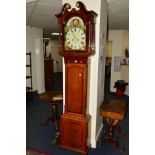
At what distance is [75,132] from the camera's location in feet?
9.57

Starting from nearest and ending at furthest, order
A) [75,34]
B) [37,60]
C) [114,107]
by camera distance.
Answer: [75,34], [114,107], [37,60]

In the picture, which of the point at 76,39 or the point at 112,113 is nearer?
the point at 76,39

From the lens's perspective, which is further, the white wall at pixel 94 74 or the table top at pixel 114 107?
the table top at pixel 114 107

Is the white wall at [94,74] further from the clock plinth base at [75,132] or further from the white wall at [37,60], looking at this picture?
the white wall at [37,60]

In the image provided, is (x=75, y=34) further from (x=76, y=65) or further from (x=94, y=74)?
(x=94, y=74)

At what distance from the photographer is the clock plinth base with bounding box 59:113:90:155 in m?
2.85

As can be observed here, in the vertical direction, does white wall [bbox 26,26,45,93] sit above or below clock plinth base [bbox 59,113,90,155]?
above

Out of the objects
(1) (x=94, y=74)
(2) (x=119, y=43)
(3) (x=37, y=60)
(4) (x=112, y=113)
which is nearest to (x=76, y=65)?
(1) (x=94, y=74)

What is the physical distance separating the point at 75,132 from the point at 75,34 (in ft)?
4.83

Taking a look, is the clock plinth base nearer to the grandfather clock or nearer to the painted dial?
the grandfather clock

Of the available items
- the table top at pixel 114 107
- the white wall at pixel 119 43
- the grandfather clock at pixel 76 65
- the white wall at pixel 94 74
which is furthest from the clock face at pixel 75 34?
the white wall at pixel 119 43

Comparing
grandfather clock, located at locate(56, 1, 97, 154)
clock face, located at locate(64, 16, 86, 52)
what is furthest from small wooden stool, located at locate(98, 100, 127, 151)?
clock face, located at locate(64, 16, 86, 52)

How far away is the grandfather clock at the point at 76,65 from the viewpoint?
268 centimetres
